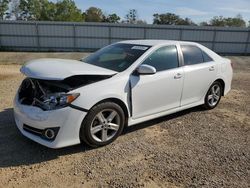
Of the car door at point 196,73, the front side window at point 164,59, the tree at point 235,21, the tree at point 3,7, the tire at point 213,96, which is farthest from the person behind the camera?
the tree at point 235,21

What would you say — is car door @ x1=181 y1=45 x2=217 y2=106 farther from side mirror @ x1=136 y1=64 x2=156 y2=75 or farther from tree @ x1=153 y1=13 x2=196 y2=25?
tree @ x1=153 y1=13 x2=196 y2=25

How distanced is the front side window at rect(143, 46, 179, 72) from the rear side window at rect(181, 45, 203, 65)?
0.28m

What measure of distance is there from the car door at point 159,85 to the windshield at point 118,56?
0.24 meters

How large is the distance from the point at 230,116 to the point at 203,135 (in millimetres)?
1419

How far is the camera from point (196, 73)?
5.18m

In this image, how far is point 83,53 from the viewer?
20.6 metres

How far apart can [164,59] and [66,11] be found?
43.0 meters

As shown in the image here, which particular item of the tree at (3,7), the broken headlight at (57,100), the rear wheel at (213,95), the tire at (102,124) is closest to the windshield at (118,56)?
the tire at (102,124)

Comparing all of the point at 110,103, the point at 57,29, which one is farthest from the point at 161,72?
the point at 57,29

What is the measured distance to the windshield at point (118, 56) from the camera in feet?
14.5

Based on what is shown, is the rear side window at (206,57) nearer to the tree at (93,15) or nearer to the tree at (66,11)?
the tree at (66,11)

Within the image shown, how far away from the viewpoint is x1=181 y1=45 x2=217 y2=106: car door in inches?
199

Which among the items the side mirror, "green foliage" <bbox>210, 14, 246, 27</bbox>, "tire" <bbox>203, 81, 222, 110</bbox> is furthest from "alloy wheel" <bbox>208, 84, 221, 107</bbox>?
"green foliage" <bbox>210, 14, 246, 27</bbox>

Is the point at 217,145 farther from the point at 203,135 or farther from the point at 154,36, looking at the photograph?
the point at 154,36
